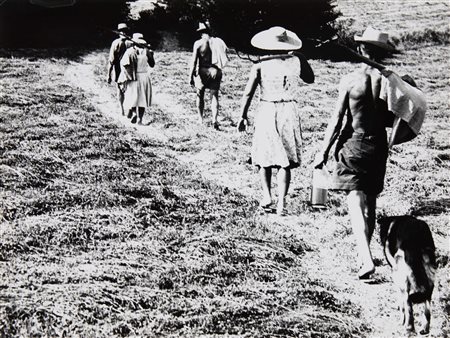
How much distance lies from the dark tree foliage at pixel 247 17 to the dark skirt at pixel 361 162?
445 centimetres

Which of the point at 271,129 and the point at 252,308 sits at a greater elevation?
the point at 271,129

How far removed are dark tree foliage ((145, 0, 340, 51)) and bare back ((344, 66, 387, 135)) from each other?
14.2ft

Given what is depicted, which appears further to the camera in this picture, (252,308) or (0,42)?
(0,42)

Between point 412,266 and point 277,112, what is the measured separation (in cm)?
228

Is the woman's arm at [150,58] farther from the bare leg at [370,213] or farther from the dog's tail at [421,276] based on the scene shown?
the dog's tail at [421,276]

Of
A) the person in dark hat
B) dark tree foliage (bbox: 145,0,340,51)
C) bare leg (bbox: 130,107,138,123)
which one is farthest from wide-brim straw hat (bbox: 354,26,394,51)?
bare leg (bbox: 130,107,138,123)

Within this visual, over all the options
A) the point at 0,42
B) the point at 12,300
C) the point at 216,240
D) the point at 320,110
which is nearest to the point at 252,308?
the point at 216,240

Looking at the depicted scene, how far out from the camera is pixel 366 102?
13.3 feet

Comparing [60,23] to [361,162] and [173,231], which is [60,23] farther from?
[361,162]

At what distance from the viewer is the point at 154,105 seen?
10.0 m

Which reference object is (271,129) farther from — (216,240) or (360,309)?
(360,309)

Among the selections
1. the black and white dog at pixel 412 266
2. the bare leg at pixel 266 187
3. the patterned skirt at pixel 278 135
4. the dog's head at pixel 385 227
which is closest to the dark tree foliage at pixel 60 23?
the patterned skirt at pixel 278 135

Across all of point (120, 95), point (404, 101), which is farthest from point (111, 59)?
point (404, 101)

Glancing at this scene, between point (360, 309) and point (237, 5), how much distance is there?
7.30 m
